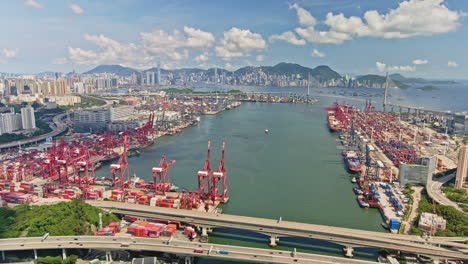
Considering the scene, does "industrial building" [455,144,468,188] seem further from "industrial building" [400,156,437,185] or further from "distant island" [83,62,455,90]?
"distant island" [83,62,455,90]

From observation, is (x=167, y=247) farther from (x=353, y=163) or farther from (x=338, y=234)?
(x=353, y=163)

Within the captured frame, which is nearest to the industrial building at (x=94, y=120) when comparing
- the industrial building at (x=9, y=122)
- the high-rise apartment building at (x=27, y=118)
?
the high-rise apartment building at (x=27, y=118)

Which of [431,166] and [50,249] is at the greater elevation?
[431,166]

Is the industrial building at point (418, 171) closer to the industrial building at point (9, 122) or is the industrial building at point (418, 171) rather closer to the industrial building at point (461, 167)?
the industrial building at point (461, 167)

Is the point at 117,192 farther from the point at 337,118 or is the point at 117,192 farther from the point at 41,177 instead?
the point at 337,118

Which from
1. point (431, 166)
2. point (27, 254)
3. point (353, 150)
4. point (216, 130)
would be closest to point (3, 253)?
point (27, 254)

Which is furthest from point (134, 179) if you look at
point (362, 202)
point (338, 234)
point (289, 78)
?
point (289, 78)
